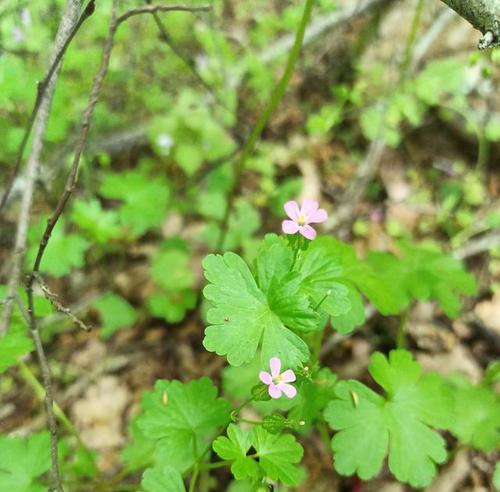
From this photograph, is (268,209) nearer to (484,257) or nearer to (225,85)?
(225,85)

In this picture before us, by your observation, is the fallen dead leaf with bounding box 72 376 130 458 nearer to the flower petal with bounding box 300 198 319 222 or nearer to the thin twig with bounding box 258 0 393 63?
the flower petal with bounding box 300 198 319 222

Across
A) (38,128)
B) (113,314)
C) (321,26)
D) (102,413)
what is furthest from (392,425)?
(321,26)

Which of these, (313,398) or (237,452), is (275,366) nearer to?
(237,452)

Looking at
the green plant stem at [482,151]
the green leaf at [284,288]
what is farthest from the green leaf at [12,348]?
the green plant stem at [482,151]

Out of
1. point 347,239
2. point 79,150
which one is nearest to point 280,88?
point 79,150

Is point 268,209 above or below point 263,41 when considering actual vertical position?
below

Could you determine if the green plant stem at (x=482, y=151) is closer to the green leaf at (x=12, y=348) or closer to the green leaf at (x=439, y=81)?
the green leaf at (x=439, y=81)
